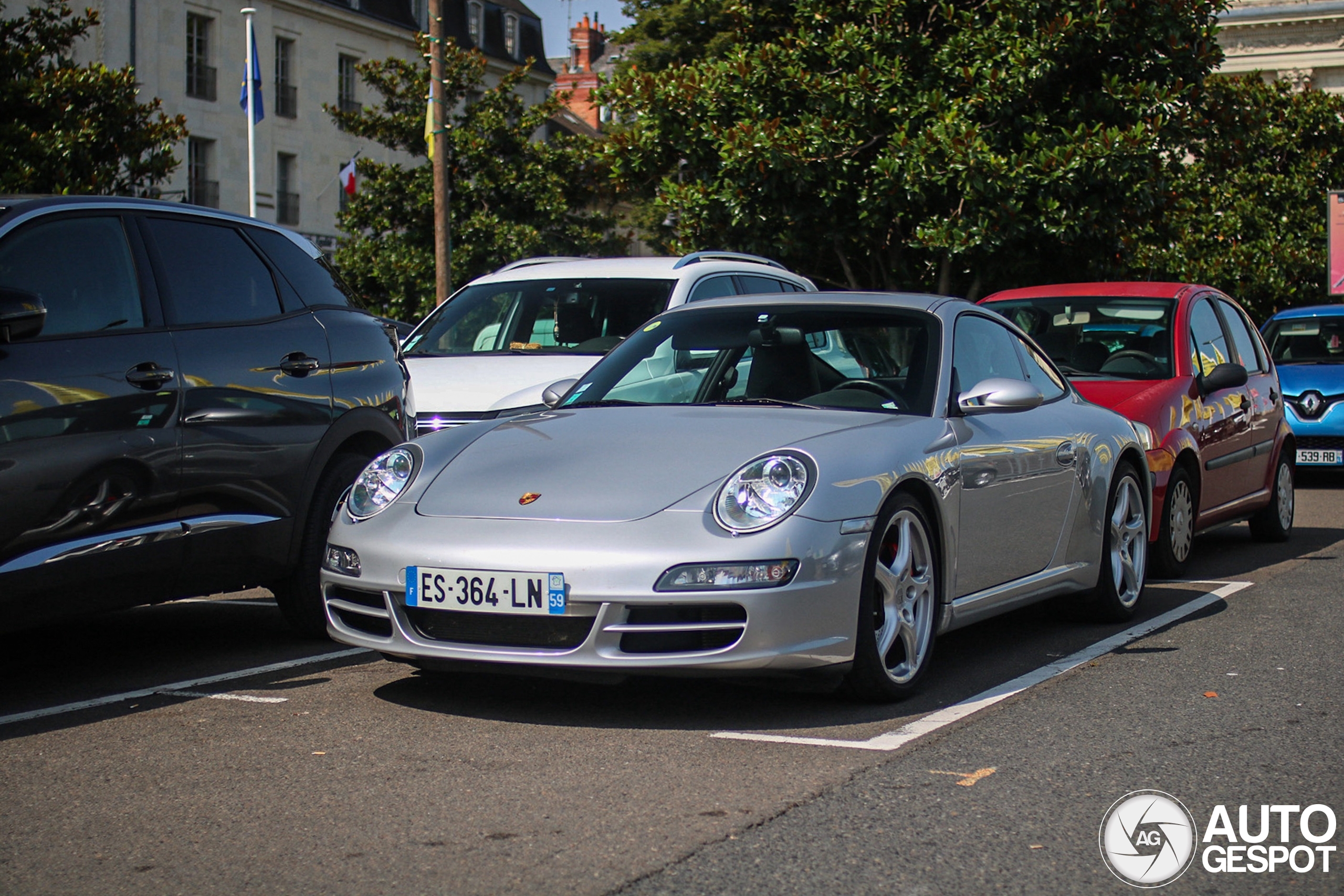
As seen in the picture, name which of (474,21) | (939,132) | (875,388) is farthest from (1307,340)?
(474,21)

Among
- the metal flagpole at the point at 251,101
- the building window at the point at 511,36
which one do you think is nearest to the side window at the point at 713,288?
the metal flagpole at the point at 251,101

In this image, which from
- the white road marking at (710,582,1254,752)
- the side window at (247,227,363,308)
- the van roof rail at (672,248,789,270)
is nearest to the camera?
the white road marking at (710,582,1254,752)

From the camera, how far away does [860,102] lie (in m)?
20.0

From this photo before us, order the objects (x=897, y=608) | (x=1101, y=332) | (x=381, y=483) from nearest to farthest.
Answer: (x=897, y=608) < (x=381, y=483) < (x=1101, y=332)

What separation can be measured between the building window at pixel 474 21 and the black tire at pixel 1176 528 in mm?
46422

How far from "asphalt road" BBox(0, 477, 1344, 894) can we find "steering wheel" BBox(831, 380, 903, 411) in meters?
1.01

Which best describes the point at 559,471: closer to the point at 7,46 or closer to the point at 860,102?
the point at 7,46

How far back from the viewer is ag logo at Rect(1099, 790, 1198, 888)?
356 centimetres

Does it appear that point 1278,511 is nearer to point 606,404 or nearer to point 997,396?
point 997,396

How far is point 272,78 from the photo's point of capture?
4403 cm

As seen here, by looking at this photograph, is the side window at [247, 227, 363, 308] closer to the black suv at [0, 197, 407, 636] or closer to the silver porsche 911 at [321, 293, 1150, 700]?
the black suv at [0, 197, 407, 636]

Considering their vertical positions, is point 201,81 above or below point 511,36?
below

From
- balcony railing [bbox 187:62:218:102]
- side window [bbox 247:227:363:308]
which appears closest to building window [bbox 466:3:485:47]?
balcony railing [bbox 187:62:218:102]
